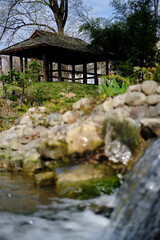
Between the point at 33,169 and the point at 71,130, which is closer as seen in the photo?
the point at 71,130

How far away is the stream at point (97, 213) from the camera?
8.49 ft

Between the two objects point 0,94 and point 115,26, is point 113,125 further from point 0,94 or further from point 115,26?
point 115,26

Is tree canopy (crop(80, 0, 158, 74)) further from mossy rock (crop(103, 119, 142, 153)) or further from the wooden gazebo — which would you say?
mossy rock (crop(103, 119, 142, 153))

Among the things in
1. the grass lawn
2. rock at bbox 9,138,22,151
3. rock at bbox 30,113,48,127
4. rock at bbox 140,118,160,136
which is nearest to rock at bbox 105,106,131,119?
rock at bbox 140,118,160,136

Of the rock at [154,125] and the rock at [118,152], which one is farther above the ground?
the rock at [154,125]

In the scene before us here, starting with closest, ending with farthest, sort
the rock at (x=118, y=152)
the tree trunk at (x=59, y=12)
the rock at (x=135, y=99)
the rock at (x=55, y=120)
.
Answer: the rock at (x=118, y=152) → the rock at (x=135, y=99) → the rock at (x=55, y=120) → the tree trunk at (x=59, y=12)

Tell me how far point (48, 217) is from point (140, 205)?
1.14 m

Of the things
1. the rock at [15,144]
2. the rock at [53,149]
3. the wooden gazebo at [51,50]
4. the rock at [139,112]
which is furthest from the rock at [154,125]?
the wooden gazebo at [51,50]

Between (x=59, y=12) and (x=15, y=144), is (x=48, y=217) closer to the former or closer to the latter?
(x=15, y=144)

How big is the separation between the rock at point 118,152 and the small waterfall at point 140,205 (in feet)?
1.91

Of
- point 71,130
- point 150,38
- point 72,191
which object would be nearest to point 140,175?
point 72,191

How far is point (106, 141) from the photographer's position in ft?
13.2

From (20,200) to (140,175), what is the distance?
5.60ft

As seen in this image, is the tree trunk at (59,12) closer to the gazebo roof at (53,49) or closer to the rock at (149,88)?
the gazebo roof at (53,49)
